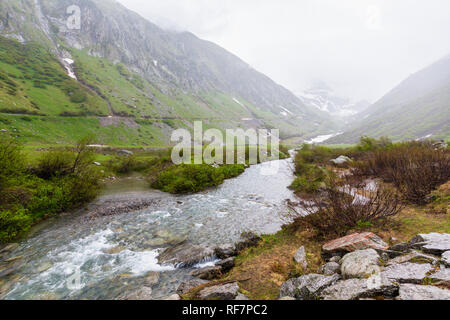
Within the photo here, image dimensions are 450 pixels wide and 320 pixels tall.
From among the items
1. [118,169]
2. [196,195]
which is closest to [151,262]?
[196,195]

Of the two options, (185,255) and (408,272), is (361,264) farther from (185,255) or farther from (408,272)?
(185,255)

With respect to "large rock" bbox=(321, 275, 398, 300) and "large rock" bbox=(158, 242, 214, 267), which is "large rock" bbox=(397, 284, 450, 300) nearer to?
"large rock" bbox=(321, 275, 398, 300)

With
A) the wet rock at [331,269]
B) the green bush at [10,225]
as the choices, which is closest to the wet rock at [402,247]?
the wet rock at [331,269]

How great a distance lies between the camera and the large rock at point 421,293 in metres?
4.10

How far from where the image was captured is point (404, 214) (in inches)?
503

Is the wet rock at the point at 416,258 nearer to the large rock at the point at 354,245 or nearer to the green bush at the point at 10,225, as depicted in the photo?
the large rock at the point at 354,245

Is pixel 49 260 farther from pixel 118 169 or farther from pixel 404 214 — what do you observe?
pixel 118 169

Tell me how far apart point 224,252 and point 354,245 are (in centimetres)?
690

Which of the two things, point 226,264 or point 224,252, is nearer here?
point 226,264

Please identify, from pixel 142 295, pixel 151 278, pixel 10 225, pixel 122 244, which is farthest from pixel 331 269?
pixel 10 225

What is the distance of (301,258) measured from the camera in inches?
371

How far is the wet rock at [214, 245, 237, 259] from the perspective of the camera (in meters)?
11.8

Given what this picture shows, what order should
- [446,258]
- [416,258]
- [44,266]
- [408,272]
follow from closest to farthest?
[408,272], [446,258], [416,258], [44,266]

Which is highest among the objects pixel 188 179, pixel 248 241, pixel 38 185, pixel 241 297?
pixel 188 179
